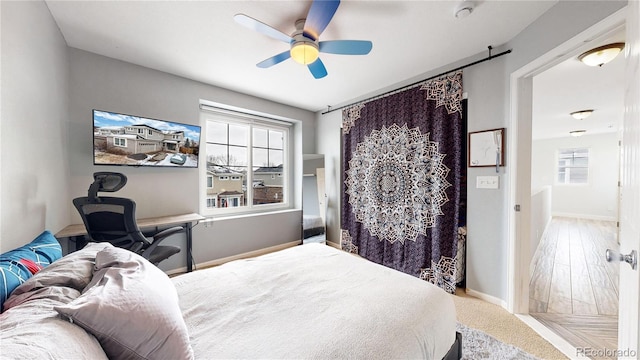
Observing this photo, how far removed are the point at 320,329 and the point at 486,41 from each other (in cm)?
275

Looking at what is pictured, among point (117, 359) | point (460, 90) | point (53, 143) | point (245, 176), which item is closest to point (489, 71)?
point (460, 90)

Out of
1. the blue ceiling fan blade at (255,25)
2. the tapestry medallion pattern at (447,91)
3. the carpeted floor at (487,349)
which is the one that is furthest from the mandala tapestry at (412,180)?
the blue ceiling fan blade at (255,25)

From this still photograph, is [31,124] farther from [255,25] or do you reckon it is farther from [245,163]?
[245,163]

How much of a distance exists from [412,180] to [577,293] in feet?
6.54

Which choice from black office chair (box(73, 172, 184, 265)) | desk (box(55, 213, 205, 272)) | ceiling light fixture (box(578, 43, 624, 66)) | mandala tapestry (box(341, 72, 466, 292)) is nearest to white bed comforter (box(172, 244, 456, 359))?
black office chair (box(73, 172, 184, 265))

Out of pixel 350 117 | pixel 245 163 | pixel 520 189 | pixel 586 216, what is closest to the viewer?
pixel 520 189

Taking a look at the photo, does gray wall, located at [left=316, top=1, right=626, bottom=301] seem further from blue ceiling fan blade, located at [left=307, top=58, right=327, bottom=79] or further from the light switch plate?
blue ceiling fan blade, located at [left=307, top=58, right=327, bottom=79]

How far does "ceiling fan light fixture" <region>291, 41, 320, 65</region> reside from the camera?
1754mm

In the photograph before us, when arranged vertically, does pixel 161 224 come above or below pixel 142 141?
below

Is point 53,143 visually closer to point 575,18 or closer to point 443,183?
point 443,183

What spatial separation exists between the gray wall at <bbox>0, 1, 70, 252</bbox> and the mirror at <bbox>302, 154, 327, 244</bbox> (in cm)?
293

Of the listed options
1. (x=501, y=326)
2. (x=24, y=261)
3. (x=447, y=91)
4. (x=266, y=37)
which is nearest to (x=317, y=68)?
(x=266, y=37)

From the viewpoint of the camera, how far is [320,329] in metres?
0.96

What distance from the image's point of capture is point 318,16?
1.54 m
